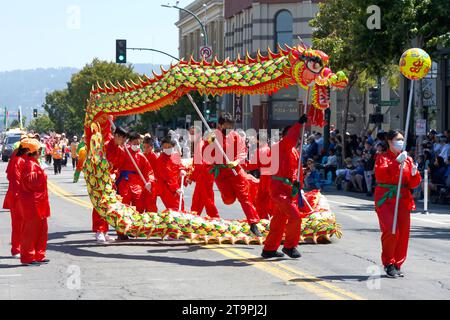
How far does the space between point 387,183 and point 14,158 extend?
184 inches

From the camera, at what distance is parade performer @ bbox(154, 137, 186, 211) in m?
17.0

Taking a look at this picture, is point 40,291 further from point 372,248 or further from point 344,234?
point 344,234

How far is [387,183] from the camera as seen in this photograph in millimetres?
12109

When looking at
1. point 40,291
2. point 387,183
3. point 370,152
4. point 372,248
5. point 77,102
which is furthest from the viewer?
point 77,102

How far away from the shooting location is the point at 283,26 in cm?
6925

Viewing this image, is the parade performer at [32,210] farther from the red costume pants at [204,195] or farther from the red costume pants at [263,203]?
the red costume pants at [263,203]

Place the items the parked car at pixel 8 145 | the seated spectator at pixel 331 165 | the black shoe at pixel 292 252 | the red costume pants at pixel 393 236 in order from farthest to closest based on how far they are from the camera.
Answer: the parked car at pixel 8 145 < the seated spectator at pixel 331 165 < the black shoe at pixel 292 252 < the red costume pants at pixel 393 236

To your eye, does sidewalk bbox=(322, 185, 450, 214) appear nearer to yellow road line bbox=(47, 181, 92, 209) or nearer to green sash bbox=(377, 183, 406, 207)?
yellow road line bbox=(47, 181, 92, 209)

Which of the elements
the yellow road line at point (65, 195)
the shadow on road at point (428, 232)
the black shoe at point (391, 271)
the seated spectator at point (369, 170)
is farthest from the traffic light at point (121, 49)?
the black shoe at point (391, 271)

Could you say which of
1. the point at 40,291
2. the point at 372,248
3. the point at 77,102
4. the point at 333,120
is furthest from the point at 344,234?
the point at 77,102

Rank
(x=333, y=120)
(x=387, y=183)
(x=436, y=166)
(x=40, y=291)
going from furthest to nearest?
1. (x=333, y=120)
2. (x=436, y=166)
3. (x=387, y=183)
4. (x=40, y=291)

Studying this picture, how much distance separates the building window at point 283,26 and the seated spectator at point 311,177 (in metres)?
37.4

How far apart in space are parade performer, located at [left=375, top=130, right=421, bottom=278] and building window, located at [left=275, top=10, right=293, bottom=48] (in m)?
57.2

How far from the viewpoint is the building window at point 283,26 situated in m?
68.9
